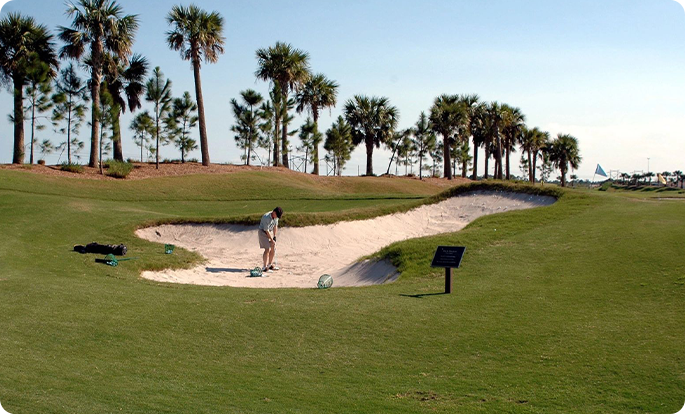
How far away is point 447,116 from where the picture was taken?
75312 millimetres

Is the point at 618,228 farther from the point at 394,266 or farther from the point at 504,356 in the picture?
the point at 504,356

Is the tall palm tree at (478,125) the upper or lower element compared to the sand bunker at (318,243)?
upper

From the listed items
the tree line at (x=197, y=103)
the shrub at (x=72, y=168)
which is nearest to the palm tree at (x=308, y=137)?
the tree line at (x=197, y=103)

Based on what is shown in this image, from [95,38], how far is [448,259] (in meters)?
42.7

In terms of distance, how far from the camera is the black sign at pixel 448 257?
14054 millimetres

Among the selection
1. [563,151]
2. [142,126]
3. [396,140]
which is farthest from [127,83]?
[563,151]

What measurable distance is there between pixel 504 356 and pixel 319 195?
3176cm

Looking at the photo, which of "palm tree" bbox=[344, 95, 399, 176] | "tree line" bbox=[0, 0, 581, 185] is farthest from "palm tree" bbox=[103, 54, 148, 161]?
"palm tree" bbox=[344, 95, 399, 176]

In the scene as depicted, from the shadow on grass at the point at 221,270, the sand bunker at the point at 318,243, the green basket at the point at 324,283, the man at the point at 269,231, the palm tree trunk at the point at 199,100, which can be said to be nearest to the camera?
the green basket at the point at 324,283

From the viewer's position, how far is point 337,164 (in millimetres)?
74125

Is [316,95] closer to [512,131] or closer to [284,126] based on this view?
[284,126]

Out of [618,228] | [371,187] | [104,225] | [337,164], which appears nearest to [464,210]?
[618,228]

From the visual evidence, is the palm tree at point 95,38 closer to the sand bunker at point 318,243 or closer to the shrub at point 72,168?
the shrub at point 72,168

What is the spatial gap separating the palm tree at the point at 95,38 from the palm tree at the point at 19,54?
98.6 inches
